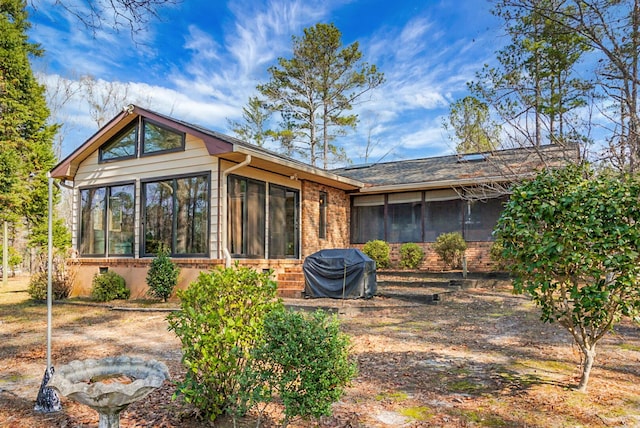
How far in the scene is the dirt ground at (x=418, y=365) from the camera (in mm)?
2910

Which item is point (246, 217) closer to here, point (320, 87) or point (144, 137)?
point (144, 137)

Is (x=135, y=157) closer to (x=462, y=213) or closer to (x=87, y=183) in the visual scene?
(x=87, y=183)

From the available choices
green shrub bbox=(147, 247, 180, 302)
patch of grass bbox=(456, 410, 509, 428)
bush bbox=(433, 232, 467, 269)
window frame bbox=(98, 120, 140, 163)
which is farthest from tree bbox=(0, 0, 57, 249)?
patch of grass bbox=(456, 410, 509, 428)

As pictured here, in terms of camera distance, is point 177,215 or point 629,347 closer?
point 629,347

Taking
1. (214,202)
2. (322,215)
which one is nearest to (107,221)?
(214,202)

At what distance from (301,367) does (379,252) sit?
1078cm

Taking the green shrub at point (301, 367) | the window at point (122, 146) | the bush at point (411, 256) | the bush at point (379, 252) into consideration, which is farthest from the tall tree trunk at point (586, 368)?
the window at point (122, 146)

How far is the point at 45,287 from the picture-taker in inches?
387

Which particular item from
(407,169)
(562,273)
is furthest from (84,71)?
(562,273)

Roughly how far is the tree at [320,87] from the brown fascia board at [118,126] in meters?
12.9

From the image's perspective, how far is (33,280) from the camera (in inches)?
392

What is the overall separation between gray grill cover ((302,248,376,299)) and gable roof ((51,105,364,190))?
2493 millimetres

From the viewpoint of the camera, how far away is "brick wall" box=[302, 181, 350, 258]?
469 inches

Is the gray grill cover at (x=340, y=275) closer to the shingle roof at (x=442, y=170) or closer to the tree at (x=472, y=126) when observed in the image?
the tree at (x=472, y=126)
